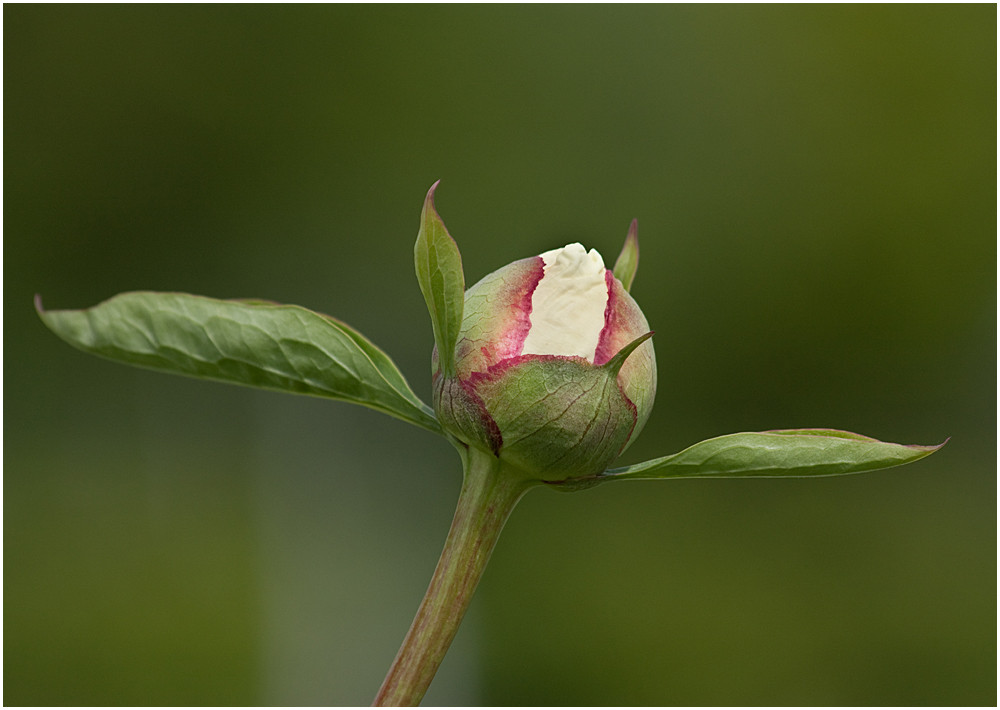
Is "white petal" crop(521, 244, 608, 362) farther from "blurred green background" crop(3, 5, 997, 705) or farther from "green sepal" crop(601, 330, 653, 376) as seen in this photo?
"blurred green background" crop(3, 5, 997, 705)

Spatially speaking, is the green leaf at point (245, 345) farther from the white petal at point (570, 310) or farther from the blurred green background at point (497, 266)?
the blurred green background at point (497, 266)

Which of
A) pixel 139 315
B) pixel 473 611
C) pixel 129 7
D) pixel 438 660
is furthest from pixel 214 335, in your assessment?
pixel 129 7

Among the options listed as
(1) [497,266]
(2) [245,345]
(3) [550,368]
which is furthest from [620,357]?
(1) [497,266]

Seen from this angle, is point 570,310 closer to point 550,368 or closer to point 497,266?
point 550,368

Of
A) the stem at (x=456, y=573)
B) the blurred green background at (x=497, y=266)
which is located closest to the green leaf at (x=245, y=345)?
the stem at (x=456, y=573)

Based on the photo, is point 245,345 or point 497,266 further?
point 497,266

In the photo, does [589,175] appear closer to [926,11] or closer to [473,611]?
[926,11]

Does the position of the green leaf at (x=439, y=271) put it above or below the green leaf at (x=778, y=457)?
above
